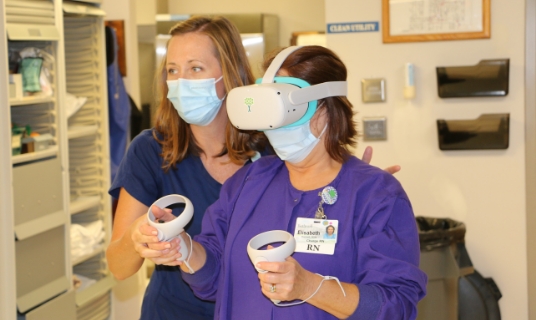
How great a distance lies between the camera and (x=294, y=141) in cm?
166

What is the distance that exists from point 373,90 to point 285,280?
260cm

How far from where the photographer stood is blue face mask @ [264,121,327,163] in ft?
5.46

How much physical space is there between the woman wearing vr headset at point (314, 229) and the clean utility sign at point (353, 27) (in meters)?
2.17

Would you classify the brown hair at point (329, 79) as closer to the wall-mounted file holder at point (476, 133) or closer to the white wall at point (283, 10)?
the wall-mounted file holder at point (476, 133)

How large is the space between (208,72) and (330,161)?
49 cm

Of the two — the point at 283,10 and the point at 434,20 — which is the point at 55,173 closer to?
the point at 434,20

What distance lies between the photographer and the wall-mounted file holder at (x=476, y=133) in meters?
3.68

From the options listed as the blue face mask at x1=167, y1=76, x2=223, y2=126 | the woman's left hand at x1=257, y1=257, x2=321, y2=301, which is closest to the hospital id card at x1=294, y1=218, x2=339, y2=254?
the woman's left hand at x1=257, y1=257, x2=321, y2=301

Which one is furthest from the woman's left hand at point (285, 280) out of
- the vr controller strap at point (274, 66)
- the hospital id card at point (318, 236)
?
the vr controller strap at point (274, 66)

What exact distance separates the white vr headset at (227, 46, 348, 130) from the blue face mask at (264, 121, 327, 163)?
0.02 m

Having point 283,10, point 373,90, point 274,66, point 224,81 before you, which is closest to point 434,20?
point 373,90

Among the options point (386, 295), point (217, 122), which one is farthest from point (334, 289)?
point (217, 122)

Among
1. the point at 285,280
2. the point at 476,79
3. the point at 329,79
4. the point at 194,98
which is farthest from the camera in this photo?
the point at 476,79

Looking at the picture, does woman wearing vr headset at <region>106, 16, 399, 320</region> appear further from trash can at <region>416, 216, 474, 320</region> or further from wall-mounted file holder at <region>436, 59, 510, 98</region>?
wall-mounted file holder at <region>436, 59, 510, 98</region>
